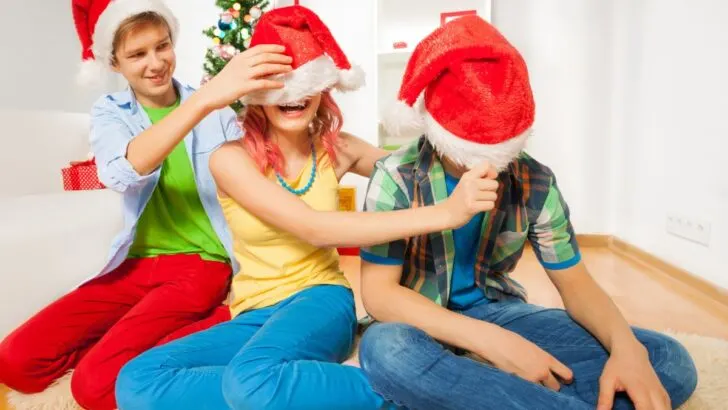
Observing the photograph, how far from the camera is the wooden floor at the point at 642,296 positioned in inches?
56.7

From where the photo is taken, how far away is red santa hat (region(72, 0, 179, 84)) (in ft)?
3.82

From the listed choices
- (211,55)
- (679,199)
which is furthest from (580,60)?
(211,55)

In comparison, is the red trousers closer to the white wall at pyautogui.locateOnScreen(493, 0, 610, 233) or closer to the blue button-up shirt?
the blue button-up shirt

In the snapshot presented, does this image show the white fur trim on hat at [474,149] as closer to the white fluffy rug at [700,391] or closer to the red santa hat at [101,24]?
the white fluffy rug at [700,391]

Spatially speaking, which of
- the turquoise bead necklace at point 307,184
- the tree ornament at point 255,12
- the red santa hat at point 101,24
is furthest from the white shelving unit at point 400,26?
the turquoise bead necklace at point 307,184

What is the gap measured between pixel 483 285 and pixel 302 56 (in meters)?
0.54

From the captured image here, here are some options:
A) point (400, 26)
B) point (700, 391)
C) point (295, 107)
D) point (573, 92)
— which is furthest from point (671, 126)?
point (295, 107)

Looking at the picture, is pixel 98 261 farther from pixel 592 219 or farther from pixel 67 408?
pixel 592 219

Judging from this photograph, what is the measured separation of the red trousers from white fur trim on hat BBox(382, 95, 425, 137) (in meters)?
0.65

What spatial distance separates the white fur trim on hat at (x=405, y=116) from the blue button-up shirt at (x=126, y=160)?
0.52m

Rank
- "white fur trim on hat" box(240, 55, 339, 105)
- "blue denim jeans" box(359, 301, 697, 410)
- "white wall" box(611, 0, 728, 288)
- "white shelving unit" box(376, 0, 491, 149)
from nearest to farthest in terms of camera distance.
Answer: "blue denim jeans" box(359, 301, 697, 410) → "white fur trim on hat" box(240, 55, 339, 105) → "white wall" box(611, 0, 728, 288) → "white shelving unit" box(376, 0, 491, 149)

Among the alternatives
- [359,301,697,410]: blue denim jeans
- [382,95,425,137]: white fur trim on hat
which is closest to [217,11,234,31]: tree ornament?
[382,95,425,137]: white fur trim on hat

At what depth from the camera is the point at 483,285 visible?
0.95m

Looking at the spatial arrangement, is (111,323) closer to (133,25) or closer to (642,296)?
(133,25)
